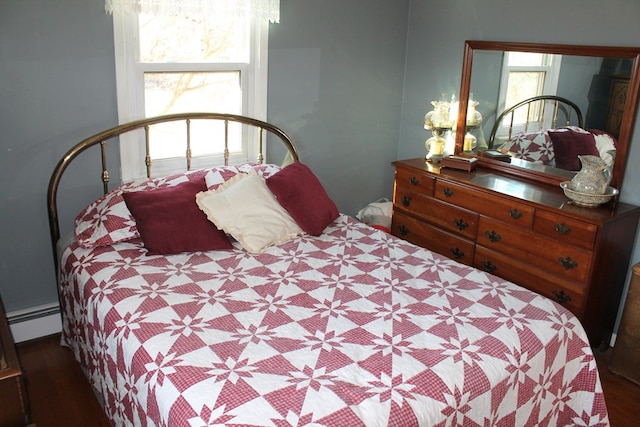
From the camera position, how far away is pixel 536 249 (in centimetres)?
300

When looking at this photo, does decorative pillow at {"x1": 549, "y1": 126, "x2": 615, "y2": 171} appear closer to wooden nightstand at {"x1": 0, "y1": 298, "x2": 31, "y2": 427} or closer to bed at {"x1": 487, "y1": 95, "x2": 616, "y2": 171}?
bed at {"x1": 487, "y1": 95, "x2": 616, "y2": 171}

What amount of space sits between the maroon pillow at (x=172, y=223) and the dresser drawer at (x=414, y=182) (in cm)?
130

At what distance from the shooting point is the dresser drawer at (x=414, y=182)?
351cm

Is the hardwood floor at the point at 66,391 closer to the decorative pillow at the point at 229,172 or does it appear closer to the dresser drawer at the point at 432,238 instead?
the dresser drawer at the point at 432,238

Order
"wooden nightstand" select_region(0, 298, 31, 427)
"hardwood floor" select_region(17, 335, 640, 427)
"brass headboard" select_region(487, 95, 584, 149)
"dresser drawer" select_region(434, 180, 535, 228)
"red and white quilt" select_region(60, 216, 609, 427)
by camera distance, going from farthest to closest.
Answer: "brass headboard" select_region(487, 95, 584, 149)
"dresser drawer" select_region(434, 180, 535, 228)
"hardwood floor" select_region(17, 335, 640, 427)
"red and white quilt" select_region(60, 216, 609, 427)
"wooden nightstand" select_region(0, 298, 31, 427)

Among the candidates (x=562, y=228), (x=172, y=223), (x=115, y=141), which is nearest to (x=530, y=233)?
(x=562, y=228)

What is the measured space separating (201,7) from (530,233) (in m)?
2.01

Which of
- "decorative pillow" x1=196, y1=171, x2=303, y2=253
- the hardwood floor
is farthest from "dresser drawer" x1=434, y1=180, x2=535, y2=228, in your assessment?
"decorative pillow" x1=196, y1=171, x2=303, y2=253

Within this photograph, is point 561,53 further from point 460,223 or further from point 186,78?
point 186,78

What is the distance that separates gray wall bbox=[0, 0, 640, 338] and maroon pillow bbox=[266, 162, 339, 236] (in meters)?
0.61

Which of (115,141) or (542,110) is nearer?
(115,141)

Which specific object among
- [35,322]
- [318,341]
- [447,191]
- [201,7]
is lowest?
[35,322]

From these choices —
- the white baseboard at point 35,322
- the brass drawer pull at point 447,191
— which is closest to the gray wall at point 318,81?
the white baseboard at point 35,322

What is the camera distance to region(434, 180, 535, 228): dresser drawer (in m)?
3.02
